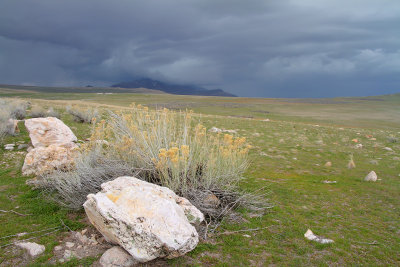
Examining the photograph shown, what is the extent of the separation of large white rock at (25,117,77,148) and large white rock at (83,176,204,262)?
6583 mm

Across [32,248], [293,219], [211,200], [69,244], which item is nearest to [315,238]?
[293,219]

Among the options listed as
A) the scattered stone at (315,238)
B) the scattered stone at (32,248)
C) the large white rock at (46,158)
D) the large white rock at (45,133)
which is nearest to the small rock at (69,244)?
the scattered stone at (32,248)

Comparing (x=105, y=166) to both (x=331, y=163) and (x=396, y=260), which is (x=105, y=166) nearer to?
(x=396, y=260)

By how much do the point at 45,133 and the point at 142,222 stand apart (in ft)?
26.0

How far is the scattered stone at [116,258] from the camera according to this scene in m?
4.16

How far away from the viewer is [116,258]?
4.21 meters

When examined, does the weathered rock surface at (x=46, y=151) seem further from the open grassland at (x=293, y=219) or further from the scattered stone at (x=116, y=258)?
the scattered stone at (x=116, y=258)

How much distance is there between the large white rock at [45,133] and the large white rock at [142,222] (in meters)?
6.58

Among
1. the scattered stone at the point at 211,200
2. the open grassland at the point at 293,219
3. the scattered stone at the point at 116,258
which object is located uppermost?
the scattered stone at the point at 211,200

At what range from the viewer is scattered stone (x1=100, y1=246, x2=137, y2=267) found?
13.6 ft

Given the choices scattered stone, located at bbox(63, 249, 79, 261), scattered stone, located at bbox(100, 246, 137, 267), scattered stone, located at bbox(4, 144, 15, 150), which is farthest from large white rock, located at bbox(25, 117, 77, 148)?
scattered stone, located at bbox(100, 246, 137, 267)

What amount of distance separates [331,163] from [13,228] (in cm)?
1177

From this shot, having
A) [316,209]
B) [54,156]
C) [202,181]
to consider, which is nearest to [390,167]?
[316,209]

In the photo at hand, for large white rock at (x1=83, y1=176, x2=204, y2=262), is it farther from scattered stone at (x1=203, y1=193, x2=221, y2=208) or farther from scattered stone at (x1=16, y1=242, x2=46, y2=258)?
scattered stone at (x1=203, y1=193, x2=221, y2=208)
